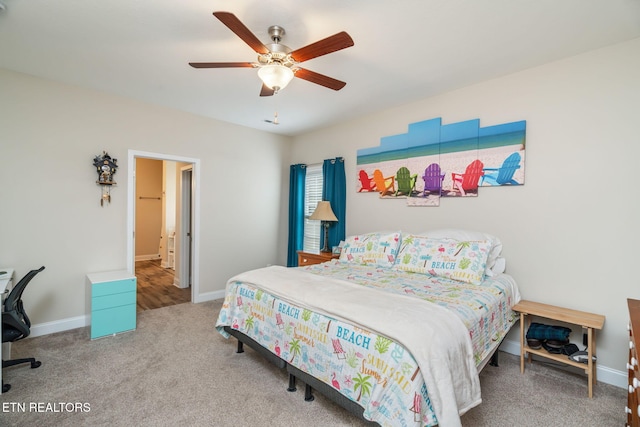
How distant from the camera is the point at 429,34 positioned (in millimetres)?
2188

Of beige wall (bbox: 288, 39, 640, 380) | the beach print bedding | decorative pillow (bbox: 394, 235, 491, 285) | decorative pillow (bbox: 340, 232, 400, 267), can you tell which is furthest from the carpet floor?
decorative pillow (bbox: 340, 232, 400, 267)

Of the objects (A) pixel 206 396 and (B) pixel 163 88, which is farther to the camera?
(B) pixel 163 88

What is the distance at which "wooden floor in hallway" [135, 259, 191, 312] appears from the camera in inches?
164

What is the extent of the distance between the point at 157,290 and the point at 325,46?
4622 millimetres

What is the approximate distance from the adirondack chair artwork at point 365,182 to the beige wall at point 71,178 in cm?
211

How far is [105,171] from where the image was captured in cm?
339

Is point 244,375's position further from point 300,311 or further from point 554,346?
point 554,346

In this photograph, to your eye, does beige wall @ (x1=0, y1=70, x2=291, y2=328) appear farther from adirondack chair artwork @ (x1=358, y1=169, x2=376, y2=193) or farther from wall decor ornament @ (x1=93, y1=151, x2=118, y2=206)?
adirondack chair artwork @ (x1=358, y1=169, x2=376, y2=193)

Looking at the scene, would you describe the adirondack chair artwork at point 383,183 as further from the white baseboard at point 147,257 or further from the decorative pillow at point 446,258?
the white baseboard at point 147,257

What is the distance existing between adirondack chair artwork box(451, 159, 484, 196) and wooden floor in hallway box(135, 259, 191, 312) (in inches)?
156

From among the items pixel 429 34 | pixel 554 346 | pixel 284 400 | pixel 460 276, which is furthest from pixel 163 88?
pixel 554 346

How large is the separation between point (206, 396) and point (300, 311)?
3.10 feet

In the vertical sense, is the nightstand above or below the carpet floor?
above

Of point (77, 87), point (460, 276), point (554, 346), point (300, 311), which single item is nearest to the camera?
point (300, 311)
